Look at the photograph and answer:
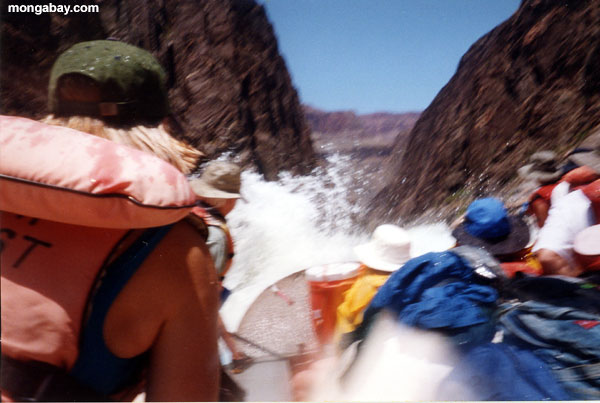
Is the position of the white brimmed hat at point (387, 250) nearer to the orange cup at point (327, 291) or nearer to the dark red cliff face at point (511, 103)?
the orange cup at point (327, 291)

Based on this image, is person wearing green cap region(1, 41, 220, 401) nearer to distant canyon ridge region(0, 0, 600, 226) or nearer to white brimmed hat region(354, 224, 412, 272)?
distant canyon ridge region(0, 0, 600, 226)

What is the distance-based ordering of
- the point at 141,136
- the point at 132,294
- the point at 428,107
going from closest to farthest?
the point at 132,294 → the point at 141,136 → the point at 428,107

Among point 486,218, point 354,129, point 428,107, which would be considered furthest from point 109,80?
point 486,218

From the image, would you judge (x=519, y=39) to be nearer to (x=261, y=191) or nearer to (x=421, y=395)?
(x=261, y=191)

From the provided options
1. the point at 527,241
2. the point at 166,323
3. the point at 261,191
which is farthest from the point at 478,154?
the point at 166,323

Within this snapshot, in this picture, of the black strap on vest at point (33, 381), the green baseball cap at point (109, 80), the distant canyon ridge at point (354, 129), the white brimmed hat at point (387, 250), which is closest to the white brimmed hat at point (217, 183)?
the distant canyon ridge at point (354, 129)

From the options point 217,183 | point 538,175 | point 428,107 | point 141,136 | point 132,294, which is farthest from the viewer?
point 538,175

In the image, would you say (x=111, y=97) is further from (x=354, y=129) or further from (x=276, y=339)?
(x=276, y=339)

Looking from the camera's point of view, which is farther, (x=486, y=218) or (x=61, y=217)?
(x=486, y=218)
